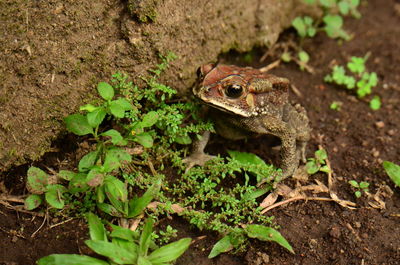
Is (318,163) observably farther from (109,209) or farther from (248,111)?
(109,209)

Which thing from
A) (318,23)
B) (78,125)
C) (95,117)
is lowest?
(78,125)

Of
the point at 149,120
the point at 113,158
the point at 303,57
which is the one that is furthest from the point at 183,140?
the point at 303,57

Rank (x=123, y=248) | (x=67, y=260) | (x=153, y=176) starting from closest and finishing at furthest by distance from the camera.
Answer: (x=67, y=260), (x=123, y=248), (x=153, y=176)

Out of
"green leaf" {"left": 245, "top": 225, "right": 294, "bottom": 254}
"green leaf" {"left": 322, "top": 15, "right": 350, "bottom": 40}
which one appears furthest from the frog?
"green leaf" {"left": 322, "top": 15, "right": 350, "bottom": 40}

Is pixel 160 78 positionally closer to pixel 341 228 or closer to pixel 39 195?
pixel 39 195

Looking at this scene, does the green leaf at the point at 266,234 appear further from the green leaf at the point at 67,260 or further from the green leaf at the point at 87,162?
the green leaf at the point at 87,162

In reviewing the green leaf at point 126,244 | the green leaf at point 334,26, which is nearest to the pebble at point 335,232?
the green leaf at point 126,244
